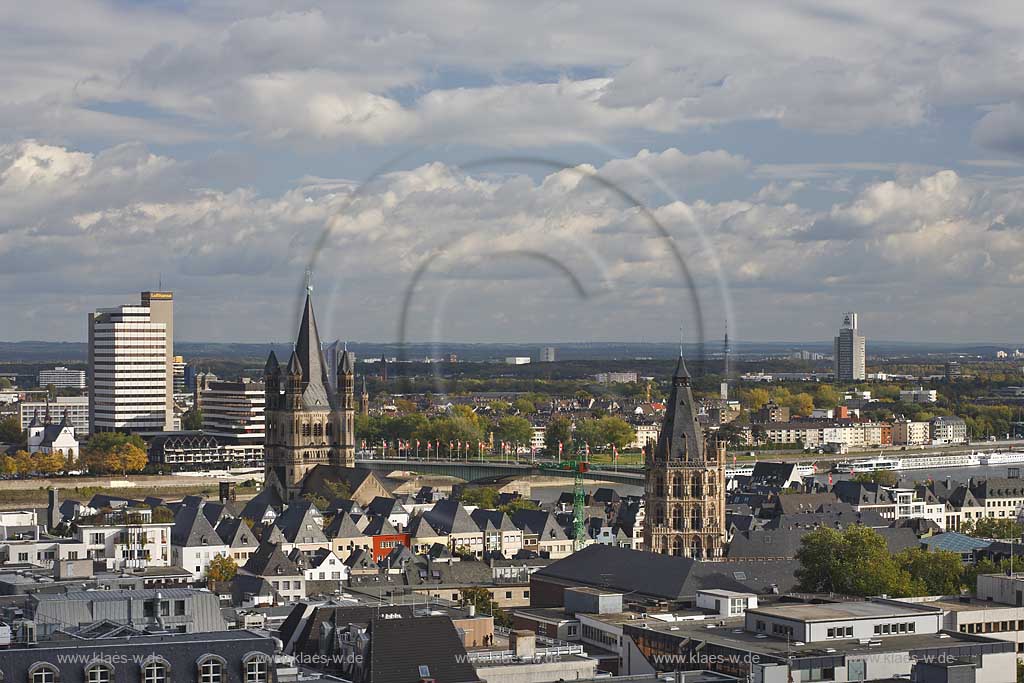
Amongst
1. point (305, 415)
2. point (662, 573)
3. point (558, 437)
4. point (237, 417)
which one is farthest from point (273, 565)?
point (558, 437)

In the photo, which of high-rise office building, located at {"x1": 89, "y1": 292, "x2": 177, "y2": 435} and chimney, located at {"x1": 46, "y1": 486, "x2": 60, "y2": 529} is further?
high-rise office building, located at {"x1": 89, "y1": 292, "x2": 177, "y2": 435}

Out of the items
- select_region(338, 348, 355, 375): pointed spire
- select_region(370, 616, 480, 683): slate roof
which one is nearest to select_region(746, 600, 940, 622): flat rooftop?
select_region(370, 616, 480, 683): slate roof

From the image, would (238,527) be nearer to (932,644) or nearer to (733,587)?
(733,587)

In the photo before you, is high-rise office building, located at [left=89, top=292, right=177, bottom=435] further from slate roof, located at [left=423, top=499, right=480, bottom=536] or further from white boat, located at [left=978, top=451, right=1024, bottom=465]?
slate roof, located at [left=423, top=499, right=480, bottom=536]

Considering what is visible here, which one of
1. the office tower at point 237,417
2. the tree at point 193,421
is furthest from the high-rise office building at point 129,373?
the tree at point 193,421

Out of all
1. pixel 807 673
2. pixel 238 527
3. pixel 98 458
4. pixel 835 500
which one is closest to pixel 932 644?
pixel 807 673

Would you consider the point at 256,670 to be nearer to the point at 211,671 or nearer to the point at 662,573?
the point at 211,671
